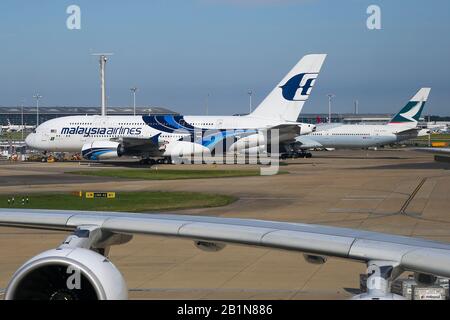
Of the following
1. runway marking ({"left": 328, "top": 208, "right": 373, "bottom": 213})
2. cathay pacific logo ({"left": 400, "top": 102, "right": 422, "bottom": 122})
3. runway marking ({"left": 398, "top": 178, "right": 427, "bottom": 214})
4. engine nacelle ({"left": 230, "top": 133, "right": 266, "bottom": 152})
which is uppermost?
cathay pacific logo ({"left": 400, "top": 102, "right": 422, "bottom": 122})

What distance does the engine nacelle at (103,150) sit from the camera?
63.4 meters

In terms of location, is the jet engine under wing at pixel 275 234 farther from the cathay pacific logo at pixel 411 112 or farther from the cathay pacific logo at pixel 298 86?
the cathay pacific logo at pixel 411 112

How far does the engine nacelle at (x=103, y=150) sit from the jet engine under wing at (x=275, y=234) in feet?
185

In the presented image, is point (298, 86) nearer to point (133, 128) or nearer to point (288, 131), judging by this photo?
point (288, 131)

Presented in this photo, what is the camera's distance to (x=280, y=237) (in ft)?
20.4

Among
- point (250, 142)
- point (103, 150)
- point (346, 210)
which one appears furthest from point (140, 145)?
point (346, 210)

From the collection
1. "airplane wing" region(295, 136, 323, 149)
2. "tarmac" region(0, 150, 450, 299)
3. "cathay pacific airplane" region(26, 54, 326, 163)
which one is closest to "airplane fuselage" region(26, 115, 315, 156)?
"cathay pacific airplane" region(26, 54, 326, 163)

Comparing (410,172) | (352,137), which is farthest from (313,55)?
(352,137)

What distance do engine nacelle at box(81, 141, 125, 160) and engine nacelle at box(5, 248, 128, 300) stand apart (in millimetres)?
57556

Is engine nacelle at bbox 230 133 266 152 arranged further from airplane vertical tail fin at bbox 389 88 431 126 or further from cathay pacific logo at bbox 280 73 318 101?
airplane vertical tail fin at bbox 389 88 431 126

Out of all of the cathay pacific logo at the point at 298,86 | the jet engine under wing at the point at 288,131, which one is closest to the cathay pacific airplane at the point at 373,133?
the jet engine under wing at the point at 288,131

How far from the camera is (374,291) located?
16.8ft

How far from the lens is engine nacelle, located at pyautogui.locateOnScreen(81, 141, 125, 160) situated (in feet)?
208
